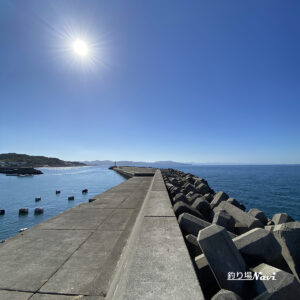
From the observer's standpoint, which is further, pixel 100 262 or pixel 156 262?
pixel 100 262

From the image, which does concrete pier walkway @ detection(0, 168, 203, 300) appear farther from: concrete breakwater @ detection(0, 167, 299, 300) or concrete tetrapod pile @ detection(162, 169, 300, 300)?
concrete tetrapod pile @ detection(162, 169, 300, 300)

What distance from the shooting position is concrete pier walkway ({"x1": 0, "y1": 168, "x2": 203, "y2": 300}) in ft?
4.61

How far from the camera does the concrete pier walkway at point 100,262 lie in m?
1.40

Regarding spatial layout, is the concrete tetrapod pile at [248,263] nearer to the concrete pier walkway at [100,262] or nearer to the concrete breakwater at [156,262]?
the concrete breakwater at [156,262]

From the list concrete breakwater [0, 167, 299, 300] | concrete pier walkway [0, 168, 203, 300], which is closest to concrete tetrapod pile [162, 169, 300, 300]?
concrete breakwater [0, 167, 299, 300]

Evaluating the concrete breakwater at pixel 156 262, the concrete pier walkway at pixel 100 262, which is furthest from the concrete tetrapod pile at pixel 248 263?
the concrete pier walkway at pixel 100 262

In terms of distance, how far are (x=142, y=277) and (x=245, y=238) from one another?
140 centimetres

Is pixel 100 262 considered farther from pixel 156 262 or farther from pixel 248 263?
pixel 248 263

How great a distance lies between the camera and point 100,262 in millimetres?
2414

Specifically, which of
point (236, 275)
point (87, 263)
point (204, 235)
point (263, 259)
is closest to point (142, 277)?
point (204, 235)

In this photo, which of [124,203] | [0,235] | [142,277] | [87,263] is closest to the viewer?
[142,277]

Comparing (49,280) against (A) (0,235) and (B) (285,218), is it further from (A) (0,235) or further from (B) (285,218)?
(A) (0,235)

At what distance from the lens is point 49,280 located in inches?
81.5

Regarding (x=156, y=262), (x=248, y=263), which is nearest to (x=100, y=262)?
(x=156, y=262)
